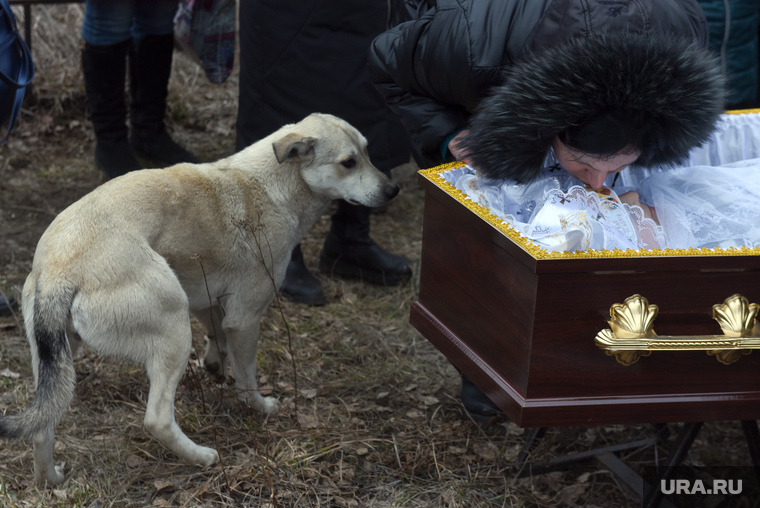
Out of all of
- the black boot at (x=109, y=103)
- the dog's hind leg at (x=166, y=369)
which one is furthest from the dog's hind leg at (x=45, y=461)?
the black boot at (x=109, y=103)

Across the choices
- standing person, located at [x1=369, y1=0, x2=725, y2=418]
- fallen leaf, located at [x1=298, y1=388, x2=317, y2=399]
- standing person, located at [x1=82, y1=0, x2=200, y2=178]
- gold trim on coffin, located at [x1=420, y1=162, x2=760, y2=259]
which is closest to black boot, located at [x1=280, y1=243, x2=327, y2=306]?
fallen leaf, located at [x1=298, y1=388, x2=317, y2=399]

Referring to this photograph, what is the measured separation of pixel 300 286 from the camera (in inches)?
149

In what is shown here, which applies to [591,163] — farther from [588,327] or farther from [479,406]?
[479,406]

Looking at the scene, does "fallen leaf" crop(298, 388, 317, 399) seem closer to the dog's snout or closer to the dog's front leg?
the dog's front leg

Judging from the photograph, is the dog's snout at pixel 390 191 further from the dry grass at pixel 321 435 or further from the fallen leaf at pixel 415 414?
the fallen leaf at pixel 415 414

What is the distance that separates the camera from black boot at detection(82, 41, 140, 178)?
13.8ft

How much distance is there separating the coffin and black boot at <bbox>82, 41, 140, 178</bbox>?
2993 mm

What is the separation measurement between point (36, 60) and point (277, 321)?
13.0 feet

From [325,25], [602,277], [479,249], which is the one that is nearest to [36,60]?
[325,25]

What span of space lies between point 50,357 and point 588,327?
1506 mm

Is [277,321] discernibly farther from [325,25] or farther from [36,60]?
[36,60]

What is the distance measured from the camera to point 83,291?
2.04 meters

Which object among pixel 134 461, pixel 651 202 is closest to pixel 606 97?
pixel 651 202

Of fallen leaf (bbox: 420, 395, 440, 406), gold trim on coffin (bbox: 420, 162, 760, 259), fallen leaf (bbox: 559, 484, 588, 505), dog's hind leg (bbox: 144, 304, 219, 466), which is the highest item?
gold trim on coffin (bbox: 420, 162, 760, 259)
